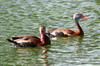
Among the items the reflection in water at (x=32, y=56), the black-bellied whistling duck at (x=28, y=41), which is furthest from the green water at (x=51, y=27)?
the black-bellied whistling duck at (x=28, y=41)

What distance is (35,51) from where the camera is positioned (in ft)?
A: 48.5

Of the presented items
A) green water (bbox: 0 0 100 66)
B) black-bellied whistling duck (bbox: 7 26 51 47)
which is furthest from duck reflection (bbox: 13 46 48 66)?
black-bellied whistling duck (bbox: 7 26 51 47)

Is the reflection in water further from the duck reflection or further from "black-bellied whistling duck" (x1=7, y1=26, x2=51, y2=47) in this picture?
"black-bellied whistling duck" (x1=7, y1=26, x2=51, y2=47)

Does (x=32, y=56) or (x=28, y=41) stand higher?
(x=32, y=56)

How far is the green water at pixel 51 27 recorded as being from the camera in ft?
43.1

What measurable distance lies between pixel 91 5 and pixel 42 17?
4.62 metres

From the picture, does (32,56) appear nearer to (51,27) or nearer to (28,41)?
(28,41)

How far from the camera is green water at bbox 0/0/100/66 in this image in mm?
13141

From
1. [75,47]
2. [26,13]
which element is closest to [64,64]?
[75,47]

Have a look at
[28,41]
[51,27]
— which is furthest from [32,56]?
[51,27]

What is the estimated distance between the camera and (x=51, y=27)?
1889 cm

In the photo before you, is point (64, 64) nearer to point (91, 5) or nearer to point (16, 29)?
point (16, 29)

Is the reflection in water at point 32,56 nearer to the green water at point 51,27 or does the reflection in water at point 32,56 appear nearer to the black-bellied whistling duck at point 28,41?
the green water at point 51,27

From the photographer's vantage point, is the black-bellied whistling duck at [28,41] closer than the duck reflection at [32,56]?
No
